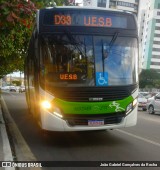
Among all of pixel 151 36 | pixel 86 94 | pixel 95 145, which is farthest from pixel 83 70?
pixel 151 36

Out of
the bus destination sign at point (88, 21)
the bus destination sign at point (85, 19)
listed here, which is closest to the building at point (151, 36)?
the bus destination sign at point (85, 19)

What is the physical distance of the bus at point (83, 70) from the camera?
8688 millimetres

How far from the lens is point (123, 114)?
9.15m

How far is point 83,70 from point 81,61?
235mm

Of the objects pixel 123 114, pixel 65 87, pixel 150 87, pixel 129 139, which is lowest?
pixel 150 87

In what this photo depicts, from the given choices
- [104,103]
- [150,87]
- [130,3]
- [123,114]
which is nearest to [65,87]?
[104,103]

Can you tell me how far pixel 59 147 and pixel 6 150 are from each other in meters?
1.48

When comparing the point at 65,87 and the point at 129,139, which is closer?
the point at 65,87

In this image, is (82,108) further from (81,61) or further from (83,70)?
(81,61)

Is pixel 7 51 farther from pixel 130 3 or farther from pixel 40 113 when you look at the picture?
pixel 130 3

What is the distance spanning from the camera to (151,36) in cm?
12800

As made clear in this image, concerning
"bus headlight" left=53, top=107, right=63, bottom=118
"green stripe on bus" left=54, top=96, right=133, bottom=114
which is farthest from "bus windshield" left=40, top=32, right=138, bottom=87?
"bus headlight" left=53, top=107, right=63, bottom=118

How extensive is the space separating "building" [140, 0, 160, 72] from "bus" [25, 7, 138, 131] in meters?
119

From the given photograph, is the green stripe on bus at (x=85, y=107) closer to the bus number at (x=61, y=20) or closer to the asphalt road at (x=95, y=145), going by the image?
the asphalt road at (x=95, y=145)
